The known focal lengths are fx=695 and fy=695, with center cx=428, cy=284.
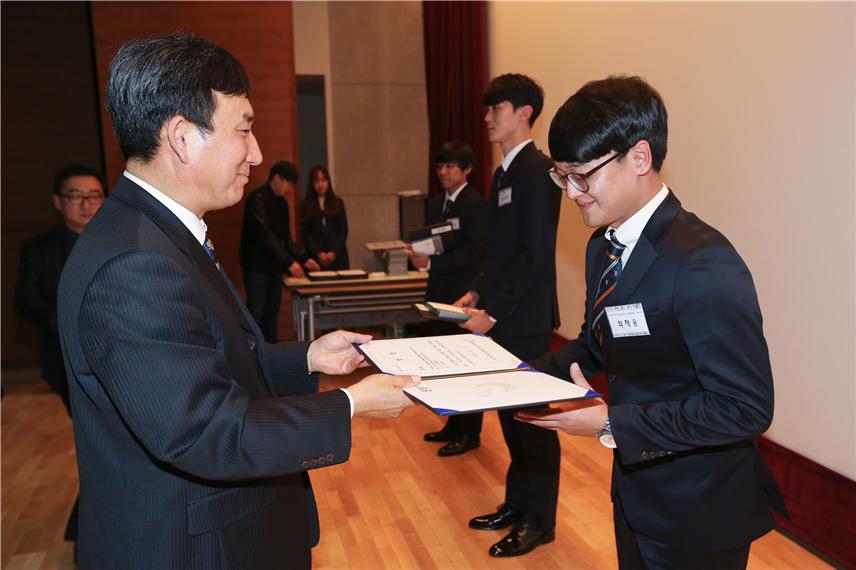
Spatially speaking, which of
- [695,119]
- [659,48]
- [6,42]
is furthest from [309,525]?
[6,42]

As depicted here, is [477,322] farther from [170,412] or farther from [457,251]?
[170,412]

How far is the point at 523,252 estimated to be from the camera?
9.34ft

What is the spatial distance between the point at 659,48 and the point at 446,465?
253cm

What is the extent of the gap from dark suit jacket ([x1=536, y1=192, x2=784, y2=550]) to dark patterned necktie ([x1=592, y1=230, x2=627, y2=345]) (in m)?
0.04

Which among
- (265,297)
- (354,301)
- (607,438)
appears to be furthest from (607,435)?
(265,297)

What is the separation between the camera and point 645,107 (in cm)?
142

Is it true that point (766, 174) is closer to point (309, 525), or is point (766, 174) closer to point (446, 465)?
point (446, 465)

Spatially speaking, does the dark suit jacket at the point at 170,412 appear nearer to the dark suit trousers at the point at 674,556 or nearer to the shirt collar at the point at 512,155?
the dark suit trousers at the point at 674,556

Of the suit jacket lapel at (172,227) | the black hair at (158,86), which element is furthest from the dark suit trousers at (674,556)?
the black hair at (158,86)

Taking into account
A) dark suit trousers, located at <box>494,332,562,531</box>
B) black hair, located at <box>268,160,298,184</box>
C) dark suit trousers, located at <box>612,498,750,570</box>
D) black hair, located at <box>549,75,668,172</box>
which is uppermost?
black hair, located at <box>549,75,668,172</box>

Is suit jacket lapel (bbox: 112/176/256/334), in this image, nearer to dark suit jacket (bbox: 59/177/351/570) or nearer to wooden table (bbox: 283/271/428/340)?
dark suit jacket (bbox: 59/177/351/570)

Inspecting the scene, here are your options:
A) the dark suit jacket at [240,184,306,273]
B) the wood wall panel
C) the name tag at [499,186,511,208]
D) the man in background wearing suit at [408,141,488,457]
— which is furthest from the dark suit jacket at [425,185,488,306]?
the wood wall panel

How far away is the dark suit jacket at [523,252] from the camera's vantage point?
2814 mm

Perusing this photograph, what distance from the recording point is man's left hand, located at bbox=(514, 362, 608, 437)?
4.63 feet
